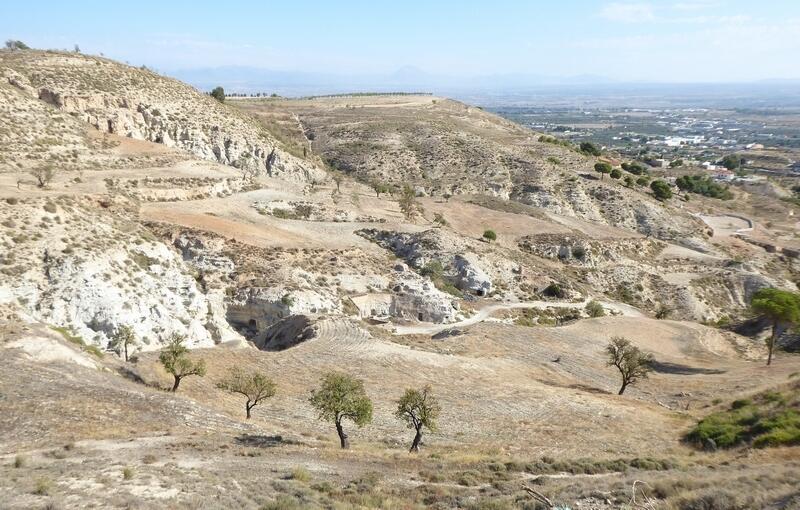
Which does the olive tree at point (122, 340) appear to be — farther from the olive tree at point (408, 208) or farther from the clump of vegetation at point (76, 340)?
the olive tree at point (408, 208)

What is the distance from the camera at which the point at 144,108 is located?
234 ft

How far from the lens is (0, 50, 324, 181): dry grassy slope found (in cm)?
6506

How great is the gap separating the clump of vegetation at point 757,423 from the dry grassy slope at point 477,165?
199ft

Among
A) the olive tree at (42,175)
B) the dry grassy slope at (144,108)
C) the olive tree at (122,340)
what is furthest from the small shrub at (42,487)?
the dry grassy slope at (144,108)

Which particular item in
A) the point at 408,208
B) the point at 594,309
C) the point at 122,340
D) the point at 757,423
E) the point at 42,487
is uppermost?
the point at 42,487

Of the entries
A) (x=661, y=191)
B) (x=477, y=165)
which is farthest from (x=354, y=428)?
(x=661, y=191)

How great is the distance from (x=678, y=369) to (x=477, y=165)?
60.2 m

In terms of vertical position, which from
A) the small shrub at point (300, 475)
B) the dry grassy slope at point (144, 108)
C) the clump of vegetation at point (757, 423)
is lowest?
the clump of vegetation at point (757, 423)

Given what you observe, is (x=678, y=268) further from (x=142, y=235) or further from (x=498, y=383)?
(x=142, y=235)

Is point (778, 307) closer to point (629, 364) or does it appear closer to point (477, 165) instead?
point (629, 364)

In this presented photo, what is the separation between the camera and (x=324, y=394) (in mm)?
21109

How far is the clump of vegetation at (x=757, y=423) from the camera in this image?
19938 millimetres

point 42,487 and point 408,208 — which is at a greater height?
point 42,487

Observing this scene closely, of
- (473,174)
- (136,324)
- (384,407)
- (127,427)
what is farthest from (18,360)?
(473,174)
